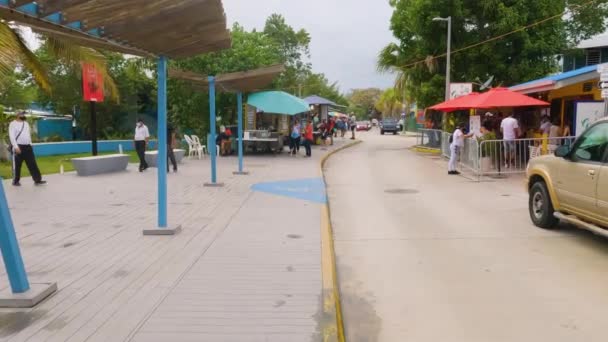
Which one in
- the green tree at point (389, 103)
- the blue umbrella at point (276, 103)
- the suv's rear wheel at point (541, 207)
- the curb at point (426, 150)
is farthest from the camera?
the green tree at point (389, 103)

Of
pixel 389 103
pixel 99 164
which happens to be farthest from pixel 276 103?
pixel 389 103

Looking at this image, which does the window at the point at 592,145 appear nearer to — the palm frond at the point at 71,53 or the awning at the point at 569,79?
the awning at the point at 569,79

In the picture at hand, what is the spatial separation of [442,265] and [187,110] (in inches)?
808

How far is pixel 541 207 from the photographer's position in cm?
866

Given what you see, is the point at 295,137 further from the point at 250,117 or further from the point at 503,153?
the point at 503,153

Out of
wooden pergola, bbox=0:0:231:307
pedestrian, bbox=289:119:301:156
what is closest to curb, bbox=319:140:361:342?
wooden pergola, bbox=0:0:231:307

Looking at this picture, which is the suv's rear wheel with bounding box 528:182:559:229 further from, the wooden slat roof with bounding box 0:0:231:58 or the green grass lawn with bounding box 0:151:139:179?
the green grass lawn with bounding box 0:151:139:179

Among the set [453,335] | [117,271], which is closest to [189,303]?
[117,271]

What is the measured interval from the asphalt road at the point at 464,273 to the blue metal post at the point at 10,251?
2965 millimetres

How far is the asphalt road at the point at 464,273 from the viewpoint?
470 centimetres

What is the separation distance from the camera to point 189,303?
16.0 feet

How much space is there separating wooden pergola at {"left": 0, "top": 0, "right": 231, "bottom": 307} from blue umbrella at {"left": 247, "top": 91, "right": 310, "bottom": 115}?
43.9 feet

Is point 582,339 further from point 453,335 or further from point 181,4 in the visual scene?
point 181,4

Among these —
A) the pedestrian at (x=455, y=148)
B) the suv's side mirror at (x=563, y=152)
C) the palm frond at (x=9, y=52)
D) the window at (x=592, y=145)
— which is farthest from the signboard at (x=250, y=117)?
the window at (x=592, y=145)
